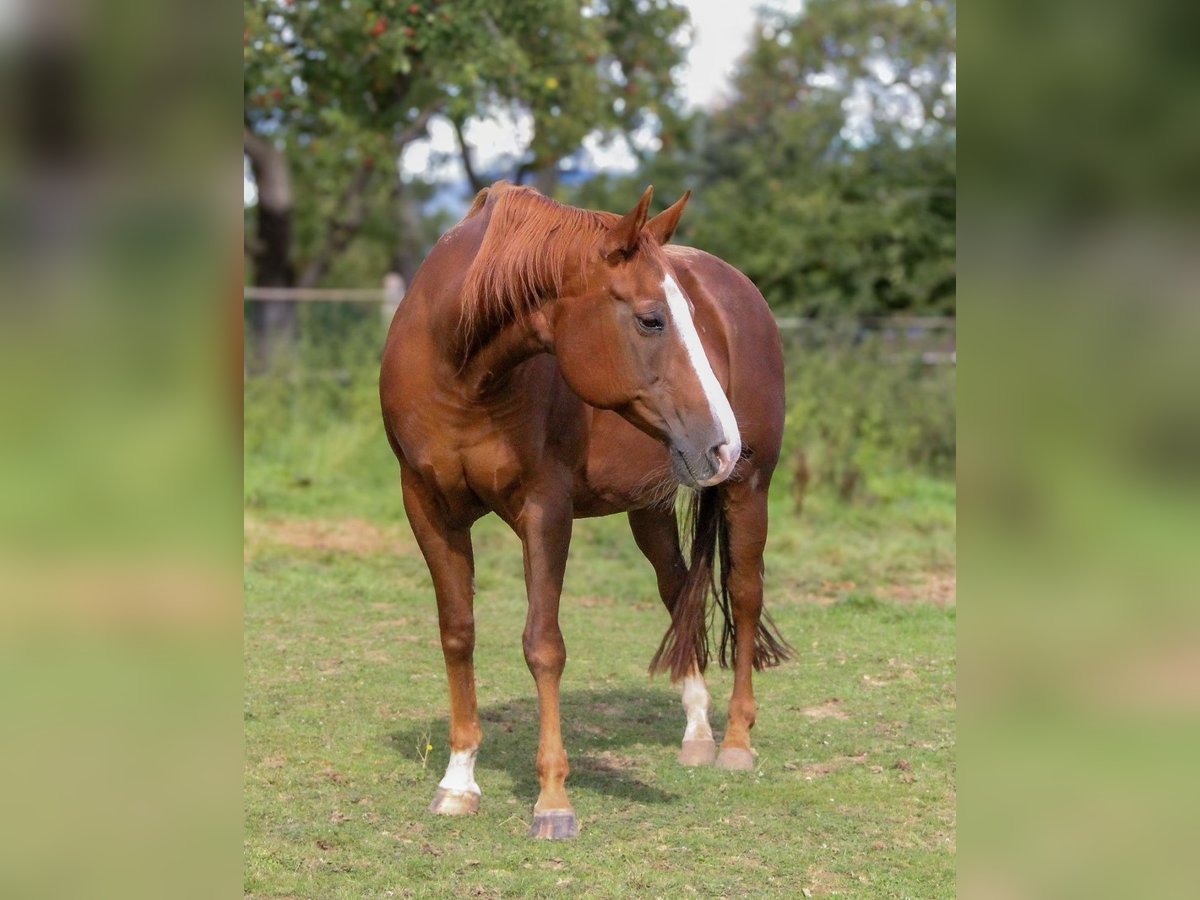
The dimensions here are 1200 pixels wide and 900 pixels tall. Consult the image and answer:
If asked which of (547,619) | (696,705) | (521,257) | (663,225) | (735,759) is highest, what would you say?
(663,225)

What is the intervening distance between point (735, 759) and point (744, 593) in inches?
26.6

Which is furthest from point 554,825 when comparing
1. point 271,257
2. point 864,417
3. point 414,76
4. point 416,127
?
point 271,257

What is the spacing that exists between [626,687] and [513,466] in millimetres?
2331

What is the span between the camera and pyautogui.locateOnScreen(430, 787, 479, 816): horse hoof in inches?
166

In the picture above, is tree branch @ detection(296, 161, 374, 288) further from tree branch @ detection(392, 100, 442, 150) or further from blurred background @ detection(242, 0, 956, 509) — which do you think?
tree branch @ detection(392, 100, 442, 150)

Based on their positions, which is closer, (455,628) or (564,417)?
(564,417)

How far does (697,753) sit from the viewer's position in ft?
16.3

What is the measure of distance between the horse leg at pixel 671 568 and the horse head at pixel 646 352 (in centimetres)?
155

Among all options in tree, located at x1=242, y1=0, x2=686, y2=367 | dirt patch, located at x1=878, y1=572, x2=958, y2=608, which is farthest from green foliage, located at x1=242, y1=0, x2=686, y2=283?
dirt patch, located at x1=878, y1=572, x2=958, y2=608

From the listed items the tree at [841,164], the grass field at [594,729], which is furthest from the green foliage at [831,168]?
the grass field at [594,729]

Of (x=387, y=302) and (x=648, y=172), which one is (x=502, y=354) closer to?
(x=387, y=302)

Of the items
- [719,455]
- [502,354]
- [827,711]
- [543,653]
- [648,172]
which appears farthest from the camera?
[648,172]

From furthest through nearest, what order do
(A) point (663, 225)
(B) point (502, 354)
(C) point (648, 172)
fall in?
1. (C) point (648, 172)
2. (B) point (502, 354)
3. (A) point (663, 225)
